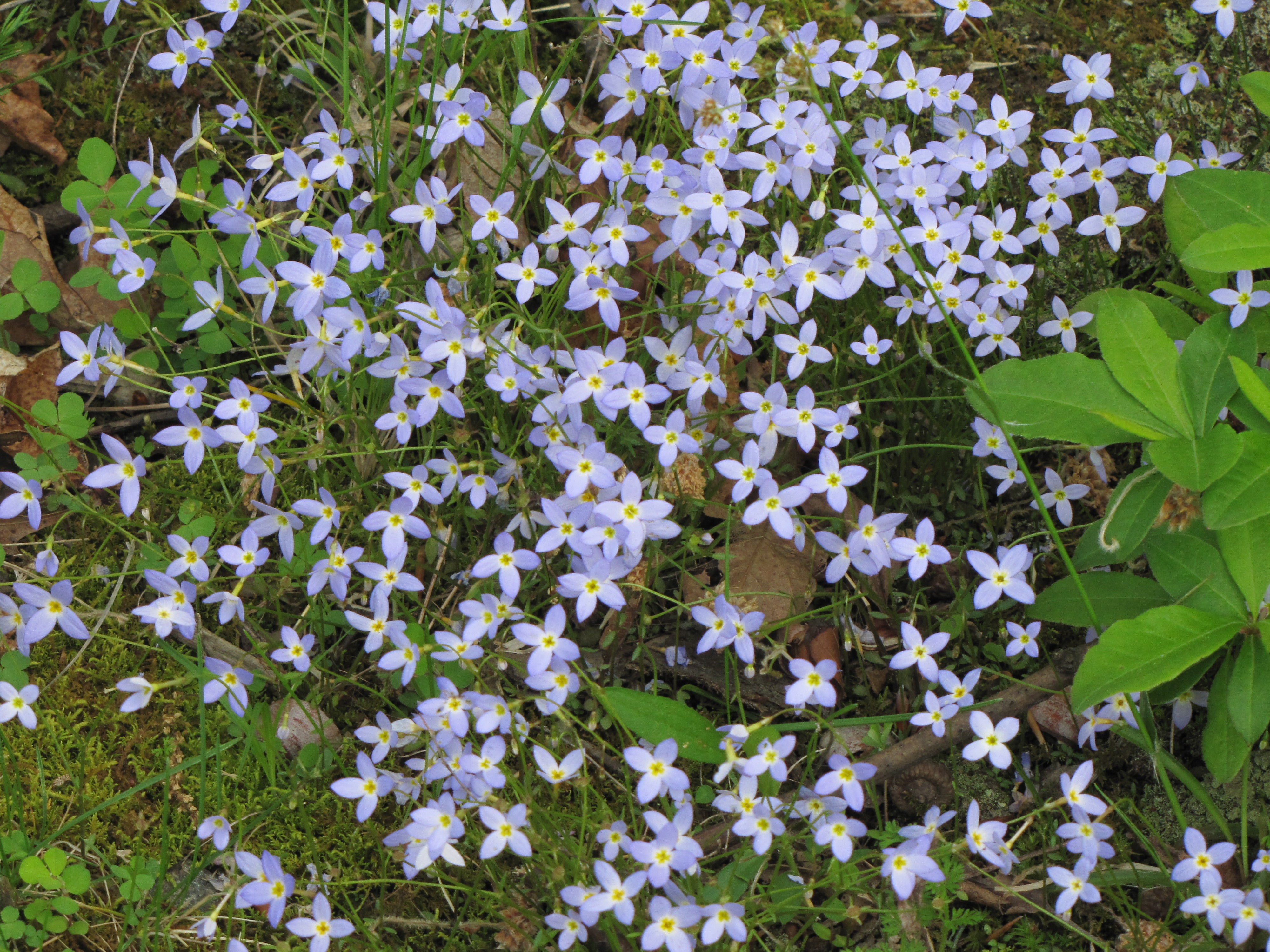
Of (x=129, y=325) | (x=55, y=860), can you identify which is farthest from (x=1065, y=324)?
(x=55, y=860)

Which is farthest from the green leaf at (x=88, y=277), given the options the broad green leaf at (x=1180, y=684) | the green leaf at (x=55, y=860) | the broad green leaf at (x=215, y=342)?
the broad green leaf at (x=1180, y=684)

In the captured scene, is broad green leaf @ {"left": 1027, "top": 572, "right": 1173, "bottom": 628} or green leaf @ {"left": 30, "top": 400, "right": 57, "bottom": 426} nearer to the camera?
broad green leaf @ {"left": 1027, "top": 572, "right": 1173, "bottom": 628}

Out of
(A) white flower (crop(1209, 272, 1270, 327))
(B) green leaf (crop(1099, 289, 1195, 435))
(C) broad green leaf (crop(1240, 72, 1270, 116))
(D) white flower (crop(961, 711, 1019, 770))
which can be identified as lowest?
(D) white flower (crop(961, 711, 1019, 770))

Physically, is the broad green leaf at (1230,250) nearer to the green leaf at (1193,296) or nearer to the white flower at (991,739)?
the green leaf at (1193,296)

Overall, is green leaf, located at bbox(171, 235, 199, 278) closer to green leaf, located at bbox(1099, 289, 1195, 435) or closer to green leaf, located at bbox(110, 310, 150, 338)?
green leaf, located at bbox(110, 310, 150, 338)

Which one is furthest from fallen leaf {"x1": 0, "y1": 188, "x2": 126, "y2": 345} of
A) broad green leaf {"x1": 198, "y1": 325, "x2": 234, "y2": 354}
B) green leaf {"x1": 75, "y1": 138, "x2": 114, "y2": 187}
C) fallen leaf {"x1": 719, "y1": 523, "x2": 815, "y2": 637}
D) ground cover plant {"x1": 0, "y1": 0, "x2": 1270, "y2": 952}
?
fallen leaf {"x1": 719, "y1": 523, "x2": 815, "y2": 637}

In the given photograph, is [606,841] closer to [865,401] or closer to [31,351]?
[865,401]
